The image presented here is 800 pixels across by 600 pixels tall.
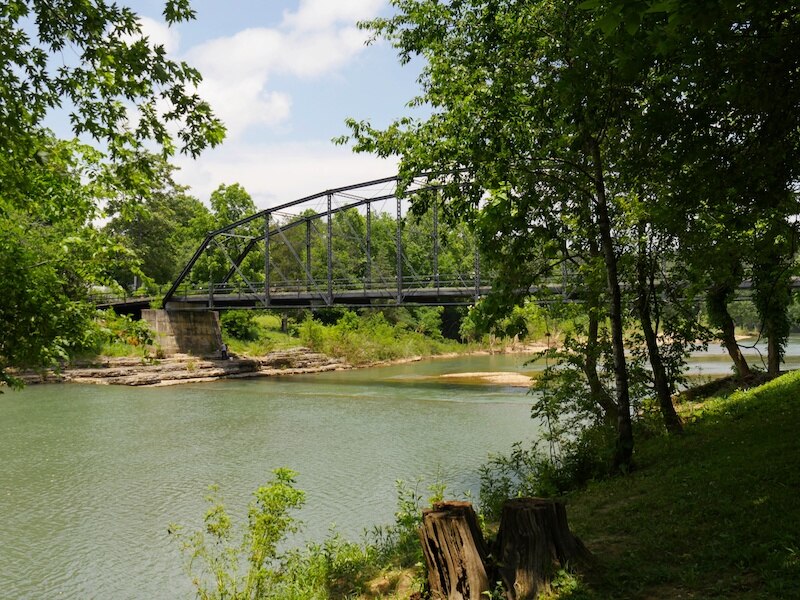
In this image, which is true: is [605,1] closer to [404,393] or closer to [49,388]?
[404,393]

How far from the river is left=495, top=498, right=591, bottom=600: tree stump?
4294 millimetres

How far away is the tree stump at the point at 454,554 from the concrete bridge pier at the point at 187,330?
3703 cm

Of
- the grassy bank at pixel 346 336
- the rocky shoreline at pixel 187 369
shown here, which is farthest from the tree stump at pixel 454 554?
the grassy bank at pixel 346 336

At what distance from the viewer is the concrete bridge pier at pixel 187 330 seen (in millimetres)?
41094

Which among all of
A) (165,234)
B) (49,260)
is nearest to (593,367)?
(49,260)

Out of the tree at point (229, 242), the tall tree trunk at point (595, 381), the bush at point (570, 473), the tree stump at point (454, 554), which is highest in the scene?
the tree at point (229, 242)

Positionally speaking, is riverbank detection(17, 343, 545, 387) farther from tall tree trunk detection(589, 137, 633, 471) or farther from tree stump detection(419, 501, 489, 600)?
tree stump detection(419, 501, 489, 600)

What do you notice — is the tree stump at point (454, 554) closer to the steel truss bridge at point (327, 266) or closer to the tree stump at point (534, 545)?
the tree stump at point (534, 545)

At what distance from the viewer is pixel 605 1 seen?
10.9 ft

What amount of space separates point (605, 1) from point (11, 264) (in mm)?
5484

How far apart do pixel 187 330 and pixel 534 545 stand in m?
40.1

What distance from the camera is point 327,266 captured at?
1953 inches

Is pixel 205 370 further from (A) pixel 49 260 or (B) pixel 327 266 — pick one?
(A) pixel 49 260

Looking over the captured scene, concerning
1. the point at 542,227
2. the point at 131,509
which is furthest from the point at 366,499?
the point at 542,227
